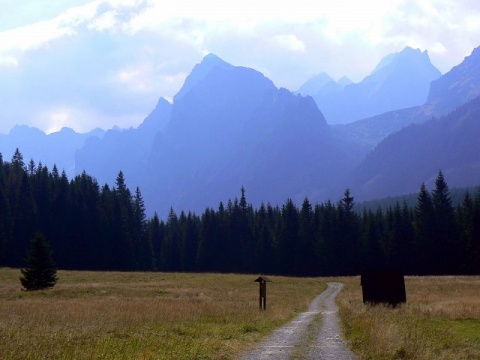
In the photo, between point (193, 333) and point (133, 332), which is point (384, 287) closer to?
point (193, 333)

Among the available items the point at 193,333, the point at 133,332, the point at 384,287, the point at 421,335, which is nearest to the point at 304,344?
the point at 193,333

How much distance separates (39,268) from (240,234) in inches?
3070

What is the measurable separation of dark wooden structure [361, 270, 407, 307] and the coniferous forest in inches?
2213

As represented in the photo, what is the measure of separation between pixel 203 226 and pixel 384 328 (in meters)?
110

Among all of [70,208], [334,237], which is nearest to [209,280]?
[334,237]

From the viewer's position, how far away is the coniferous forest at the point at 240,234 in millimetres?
99625

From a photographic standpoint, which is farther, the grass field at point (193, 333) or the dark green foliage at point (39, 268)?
the dark green foliage at point (39, 268)

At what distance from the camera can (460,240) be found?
9662 cm

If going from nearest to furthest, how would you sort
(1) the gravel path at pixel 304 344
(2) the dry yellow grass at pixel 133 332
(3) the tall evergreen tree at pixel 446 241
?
(2) the dry yellow grass at pixel 133 332, (1) the gravel path at pixel 304 344, (3) the tall evergreen tree at pixel 446 241

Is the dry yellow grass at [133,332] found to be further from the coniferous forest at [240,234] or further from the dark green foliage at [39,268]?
the coniferous forest at [240,234]

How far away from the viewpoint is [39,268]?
53.9 m

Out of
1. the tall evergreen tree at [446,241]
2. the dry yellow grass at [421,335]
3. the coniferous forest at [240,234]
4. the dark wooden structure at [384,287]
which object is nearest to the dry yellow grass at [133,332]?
the dry yellow grass at [421,335]

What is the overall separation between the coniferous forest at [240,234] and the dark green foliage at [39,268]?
50.0m

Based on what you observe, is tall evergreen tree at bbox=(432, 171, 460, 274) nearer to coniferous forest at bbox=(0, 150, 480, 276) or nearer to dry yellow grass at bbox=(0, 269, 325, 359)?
coniferous forest at bbox=(0, 150, 480, 276)
